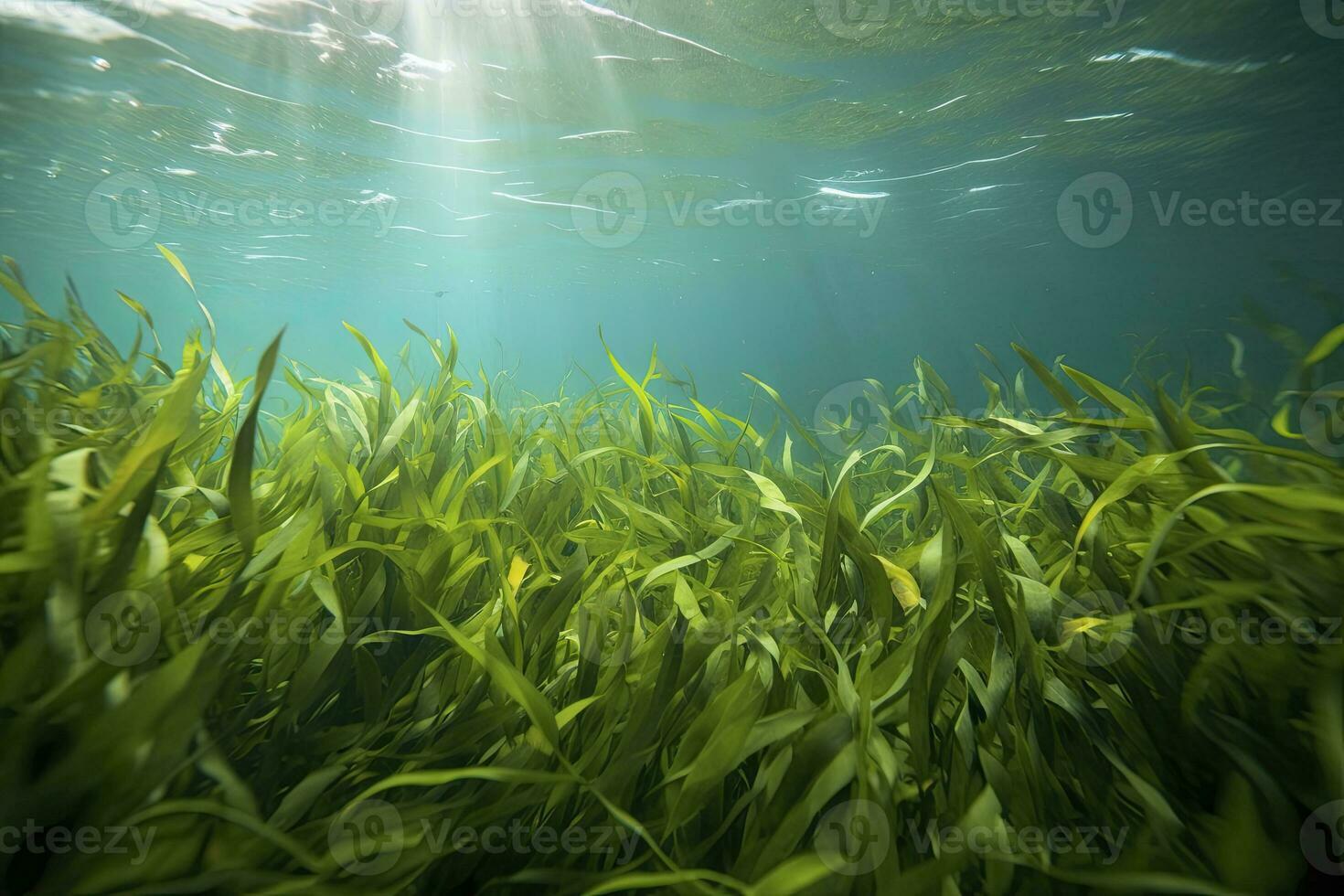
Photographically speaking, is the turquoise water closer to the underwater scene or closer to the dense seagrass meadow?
Answer: the underwater scene

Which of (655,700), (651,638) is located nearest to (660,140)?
(651,638)

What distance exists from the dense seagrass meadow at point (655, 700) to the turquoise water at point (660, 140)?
3.13 m

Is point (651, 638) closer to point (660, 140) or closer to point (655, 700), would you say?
point (655, 700)

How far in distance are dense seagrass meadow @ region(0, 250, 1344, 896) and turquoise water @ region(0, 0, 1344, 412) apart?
3.13 meters

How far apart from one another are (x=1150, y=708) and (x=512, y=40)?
1204cm

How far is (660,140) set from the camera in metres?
13.2

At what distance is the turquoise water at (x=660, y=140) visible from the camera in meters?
9.09

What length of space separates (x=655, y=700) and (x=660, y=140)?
1447cm

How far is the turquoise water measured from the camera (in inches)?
358

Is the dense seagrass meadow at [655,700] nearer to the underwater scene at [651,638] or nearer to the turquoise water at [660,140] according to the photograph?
the underwater scene at [651,638]

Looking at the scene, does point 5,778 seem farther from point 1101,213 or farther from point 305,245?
point 1101,213

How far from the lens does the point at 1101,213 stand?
87.1ft

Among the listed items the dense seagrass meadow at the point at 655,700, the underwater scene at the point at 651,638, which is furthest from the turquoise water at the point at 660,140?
the dense seagrass meadow at the point at 655,700

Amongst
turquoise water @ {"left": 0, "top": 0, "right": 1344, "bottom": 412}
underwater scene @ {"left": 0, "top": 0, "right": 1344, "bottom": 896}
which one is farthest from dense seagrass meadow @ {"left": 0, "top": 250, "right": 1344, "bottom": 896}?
turquoise water @ {"left": 0, "top": 0, "right": 1344, "bottom": 412}
